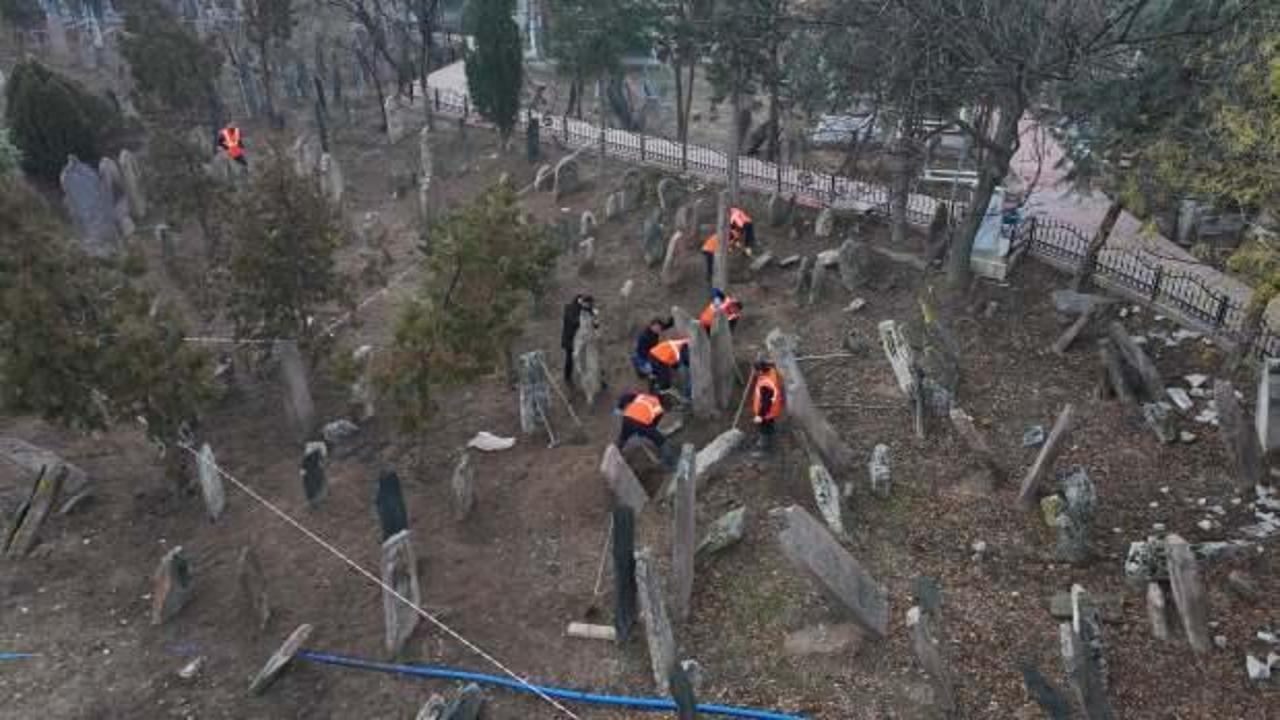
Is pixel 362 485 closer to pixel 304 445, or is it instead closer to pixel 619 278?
pixel 304 445

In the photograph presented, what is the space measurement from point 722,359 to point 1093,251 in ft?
19.1

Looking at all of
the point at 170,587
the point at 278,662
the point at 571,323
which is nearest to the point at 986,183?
the point at 571,323

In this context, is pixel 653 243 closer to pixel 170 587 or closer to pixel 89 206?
pixel 170 587

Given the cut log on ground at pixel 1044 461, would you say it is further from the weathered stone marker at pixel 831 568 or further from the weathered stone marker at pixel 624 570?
the weathered stone marker at pixel 624 570

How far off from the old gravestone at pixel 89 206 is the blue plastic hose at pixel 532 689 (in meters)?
11.9

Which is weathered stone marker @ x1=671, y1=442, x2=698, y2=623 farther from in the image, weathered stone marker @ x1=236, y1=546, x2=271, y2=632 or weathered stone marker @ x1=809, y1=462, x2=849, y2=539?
weathered stone marker @ x1=236, y1=546, x2=271, y2=632

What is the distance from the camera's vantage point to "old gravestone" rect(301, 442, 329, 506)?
10180 millimetres

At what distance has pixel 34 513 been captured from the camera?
9.99 m

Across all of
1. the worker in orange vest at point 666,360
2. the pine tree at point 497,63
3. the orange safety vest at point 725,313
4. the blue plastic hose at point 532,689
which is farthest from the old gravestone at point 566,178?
the blue plastic hose at point 532,689

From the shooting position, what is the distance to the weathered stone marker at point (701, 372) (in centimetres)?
1126

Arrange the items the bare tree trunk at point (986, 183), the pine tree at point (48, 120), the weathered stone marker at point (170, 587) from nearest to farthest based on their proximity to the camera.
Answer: the weathered stone marker at point (170, 587), the bare tree trunk at point (986, 183), the pine tree at point (48, 120)

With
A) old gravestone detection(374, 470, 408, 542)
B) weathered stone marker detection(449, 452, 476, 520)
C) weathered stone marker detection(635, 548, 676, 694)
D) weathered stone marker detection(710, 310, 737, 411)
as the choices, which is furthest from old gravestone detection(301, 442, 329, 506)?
weathered stone marker detection(710, 310, 737, 411)

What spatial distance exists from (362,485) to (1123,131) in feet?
35.7

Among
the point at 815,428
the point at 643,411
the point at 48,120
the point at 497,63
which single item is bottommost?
the point at 815,428
